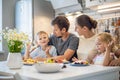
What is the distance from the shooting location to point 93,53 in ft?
6.42

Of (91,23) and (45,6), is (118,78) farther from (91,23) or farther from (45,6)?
(45,6)

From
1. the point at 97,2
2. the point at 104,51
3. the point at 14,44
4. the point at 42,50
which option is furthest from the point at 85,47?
the point at 14,44

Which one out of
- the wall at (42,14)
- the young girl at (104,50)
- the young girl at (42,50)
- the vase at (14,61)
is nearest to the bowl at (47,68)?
the vase at (14,61)

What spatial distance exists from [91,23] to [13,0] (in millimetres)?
2260

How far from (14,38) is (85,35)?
91 cm

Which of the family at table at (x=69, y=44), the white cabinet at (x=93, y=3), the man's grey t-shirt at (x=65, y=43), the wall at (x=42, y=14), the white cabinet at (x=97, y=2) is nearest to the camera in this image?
the family at table at (x=69, y=44)

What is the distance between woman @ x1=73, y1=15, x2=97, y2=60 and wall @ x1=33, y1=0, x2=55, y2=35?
1424 mm

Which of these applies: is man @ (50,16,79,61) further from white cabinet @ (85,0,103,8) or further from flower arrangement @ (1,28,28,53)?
flower arrangement @ (1,28,28,53)

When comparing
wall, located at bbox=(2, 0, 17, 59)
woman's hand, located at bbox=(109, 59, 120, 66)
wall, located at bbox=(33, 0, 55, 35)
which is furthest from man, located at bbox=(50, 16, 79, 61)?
wall, located at bbox=(2, 0, 17, 59)

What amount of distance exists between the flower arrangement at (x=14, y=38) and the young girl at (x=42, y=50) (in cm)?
63

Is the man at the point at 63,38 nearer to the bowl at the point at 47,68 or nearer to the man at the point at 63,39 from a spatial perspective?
the man at the point at 63,39

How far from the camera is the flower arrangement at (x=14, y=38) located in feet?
5.10

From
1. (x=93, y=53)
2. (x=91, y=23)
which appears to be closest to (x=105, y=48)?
(x=93, y=53)

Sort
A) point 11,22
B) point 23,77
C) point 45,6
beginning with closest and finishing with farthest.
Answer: point 23,77
point 45,6
point 11,22
